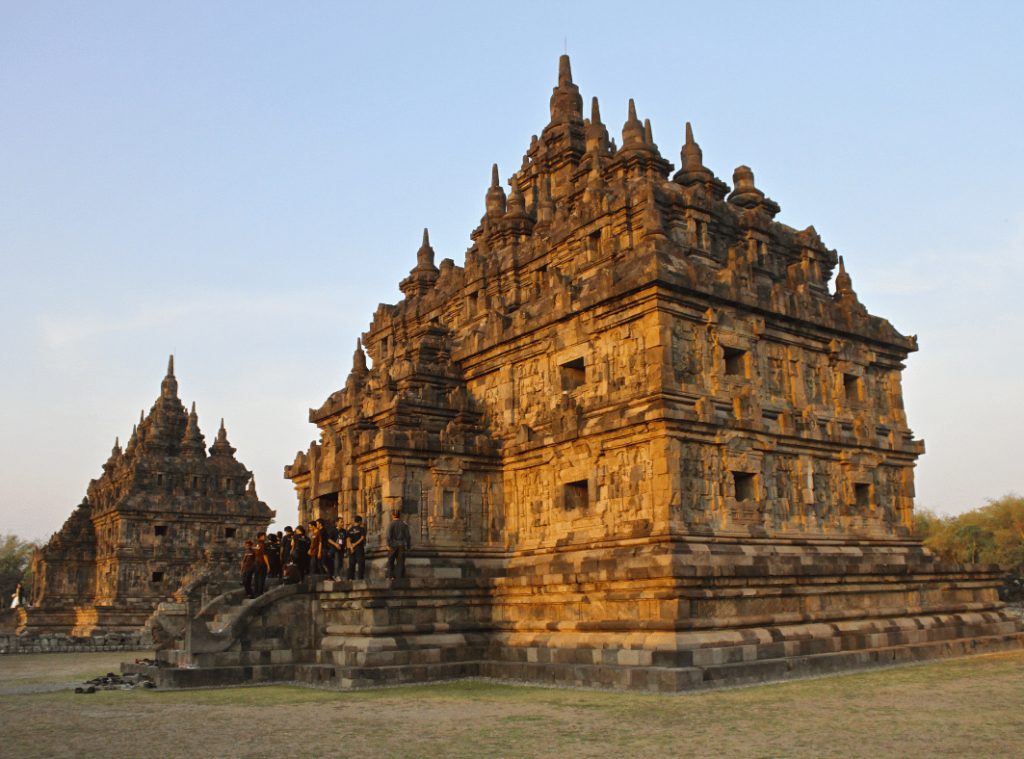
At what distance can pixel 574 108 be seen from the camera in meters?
30.2

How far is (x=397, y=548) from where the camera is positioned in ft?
63.7

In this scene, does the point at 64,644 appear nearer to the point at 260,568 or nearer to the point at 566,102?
the point at 260,568

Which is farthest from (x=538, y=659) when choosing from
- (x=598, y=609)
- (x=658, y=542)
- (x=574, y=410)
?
(x=574, y=410)

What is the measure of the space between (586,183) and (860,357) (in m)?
8.47

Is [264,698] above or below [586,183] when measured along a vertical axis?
below

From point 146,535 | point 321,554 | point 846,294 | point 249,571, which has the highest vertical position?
point 846,294

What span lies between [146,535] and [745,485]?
37287 millimetres

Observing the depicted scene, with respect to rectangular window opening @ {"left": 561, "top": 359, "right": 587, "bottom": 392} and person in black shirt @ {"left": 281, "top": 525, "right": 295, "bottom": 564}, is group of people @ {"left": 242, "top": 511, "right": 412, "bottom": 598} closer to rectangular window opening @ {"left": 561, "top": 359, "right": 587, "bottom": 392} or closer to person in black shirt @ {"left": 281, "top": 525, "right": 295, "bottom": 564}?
person in black shirt @ {"left": 281, "top": 525, "right": 295, "bottom": 564}

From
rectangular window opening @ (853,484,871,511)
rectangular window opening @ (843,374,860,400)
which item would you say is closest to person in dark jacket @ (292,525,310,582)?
rectangular window opening @ (853,484,871,511)

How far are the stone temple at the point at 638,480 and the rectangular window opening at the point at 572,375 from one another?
5 cm

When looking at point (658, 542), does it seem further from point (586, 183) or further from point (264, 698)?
point (586, 183)

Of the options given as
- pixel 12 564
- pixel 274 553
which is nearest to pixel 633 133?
pixel 274 553

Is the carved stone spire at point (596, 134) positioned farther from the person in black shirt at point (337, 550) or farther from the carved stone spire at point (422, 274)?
the person in black shirt at point (337, 550)

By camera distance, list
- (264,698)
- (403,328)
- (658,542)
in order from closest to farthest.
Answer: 1. (264,698)
2. (658,542)
3. (403,328)
